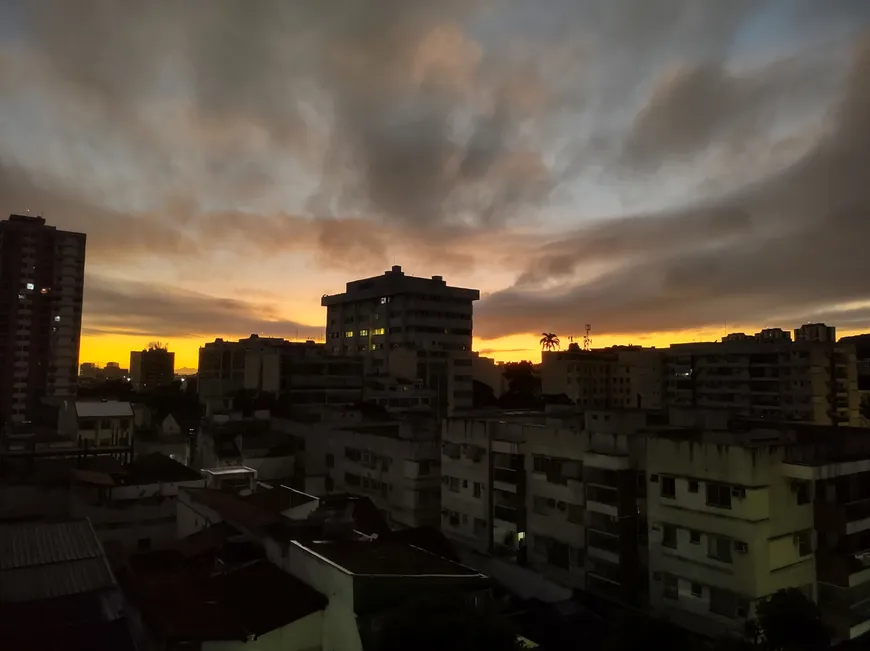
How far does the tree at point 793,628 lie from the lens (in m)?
19.2

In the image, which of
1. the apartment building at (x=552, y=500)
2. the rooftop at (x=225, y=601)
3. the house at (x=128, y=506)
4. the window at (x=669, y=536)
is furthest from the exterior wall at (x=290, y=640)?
the house at (x=128, y=506)

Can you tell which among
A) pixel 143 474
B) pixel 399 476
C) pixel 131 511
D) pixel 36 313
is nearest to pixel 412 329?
pixel 36 313

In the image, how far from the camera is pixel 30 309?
90.2 meters

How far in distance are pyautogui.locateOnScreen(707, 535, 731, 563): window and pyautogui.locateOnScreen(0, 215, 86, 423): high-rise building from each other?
9168 centimetres

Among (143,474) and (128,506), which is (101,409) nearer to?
(143,474)

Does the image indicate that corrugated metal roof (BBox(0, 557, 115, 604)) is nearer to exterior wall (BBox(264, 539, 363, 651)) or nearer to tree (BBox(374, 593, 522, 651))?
exterior wall (BBox(264, 539, 363, 651))

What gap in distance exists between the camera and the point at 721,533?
23766 mm

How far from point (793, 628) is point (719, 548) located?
4728mm

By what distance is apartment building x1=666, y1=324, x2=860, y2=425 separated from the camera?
71.1m

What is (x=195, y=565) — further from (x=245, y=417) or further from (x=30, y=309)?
(x=30, y=309)

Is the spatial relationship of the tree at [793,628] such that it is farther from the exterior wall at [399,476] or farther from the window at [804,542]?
the exterior wall at [399,476]

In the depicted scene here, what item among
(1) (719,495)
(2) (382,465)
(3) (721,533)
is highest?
(1) (719,495)

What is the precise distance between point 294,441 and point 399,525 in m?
16.7

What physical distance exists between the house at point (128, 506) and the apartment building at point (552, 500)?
16.1 meters
